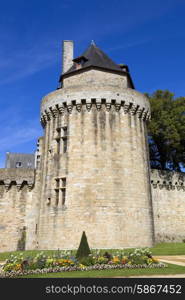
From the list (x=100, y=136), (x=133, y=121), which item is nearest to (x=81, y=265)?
(x=100, y=136)

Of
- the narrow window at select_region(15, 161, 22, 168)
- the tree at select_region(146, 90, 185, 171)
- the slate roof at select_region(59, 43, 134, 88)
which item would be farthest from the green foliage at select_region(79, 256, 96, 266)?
the narrow window at select_region(15, 161, 22, 168)

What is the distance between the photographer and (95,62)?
22703mm

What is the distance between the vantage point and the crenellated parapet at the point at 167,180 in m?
26.8

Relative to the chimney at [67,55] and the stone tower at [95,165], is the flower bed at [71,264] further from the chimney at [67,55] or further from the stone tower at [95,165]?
the chimney at [67,55]

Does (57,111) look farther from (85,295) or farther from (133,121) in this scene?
(85,295)

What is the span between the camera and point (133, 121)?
21172 millimetres

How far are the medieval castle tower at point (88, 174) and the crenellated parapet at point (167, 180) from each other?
5.60m

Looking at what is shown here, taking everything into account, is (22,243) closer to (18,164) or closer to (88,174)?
(88,174)

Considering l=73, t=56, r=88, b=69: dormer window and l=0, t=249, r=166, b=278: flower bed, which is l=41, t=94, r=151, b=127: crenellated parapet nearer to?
l=73, t=56, r=88, b=69: dormer window

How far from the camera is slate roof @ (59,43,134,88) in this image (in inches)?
887

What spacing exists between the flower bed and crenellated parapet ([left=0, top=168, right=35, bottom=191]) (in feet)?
41.4

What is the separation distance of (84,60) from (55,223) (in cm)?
1313

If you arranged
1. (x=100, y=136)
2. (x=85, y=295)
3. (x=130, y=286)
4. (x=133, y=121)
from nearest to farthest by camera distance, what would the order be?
(x=85, y=295)
(x=130, y=286)
(x=100, y=136)
(x=133, y=121)

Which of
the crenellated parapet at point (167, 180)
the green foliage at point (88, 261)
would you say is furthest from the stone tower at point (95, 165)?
the green foliage at point (88, 261)
